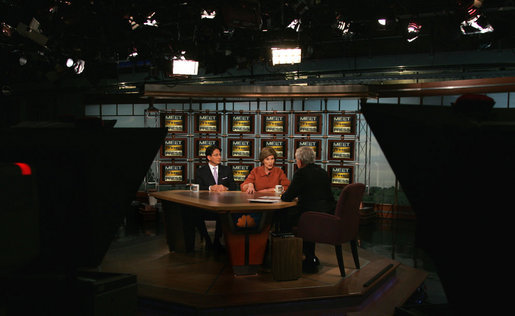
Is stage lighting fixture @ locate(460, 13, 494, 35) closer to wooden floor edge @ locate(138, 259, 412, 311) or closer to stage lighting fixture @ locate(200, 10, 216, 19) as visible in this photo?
stage lighting fixture @ locate(200, 10, 216, 19)

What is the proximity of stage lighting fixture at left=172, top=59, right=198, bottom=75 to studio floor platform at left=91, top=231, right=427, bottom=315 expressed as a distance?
450cm

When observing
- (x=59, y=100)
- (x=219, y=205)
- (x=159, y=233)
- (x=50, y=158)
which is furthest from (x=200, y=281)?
(x=59, y=100)

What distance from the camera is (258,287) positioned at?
4.29 metres

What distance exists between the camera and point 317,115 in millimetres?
7332

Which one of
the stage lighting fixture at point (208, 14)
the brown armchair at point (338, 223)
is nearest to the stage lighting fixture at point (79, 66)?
the stage lighting fixture at point (208, 14)

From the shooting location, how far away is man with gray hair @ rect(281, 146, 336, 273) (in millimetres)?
4727

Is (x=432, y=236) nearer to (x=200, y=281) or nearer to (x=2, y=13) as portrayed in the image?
(x=200, y=281)

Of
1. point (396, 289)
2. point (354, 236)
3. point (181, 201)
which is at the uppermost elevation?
point (181, 201)

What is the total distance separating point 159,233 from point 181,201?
2470 mm

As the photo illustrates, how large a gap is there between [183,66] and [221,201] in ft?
16.2

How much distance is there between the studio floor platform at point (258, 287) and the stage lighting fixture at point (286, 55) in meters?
3.91

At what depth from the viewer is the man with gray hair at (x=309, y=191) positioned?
15.5ft

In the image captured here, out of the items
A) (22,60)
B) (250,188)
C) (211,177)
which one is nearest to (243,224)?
(250,188)

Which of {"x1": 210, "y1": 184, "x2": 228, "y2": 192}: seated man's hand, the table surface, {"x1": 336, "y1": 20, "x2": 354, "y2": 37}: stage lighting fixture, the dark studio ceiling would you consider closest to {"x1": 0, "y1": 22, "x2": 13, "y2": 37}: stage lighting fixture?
the dark studio ceiling
